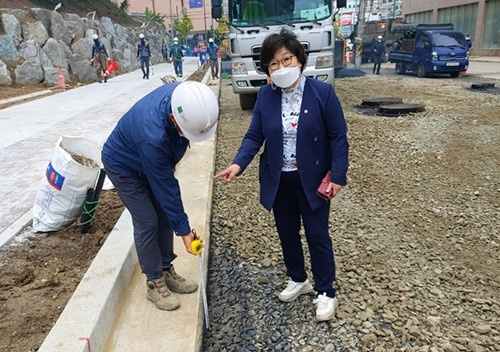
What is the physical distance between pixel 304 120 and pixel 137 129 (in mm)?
905

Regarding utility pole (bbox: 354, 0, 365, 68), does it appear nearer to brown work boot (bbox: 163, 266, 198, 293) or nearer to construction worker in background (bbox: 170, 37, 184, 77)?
construction worker in background (bbox: 170, 37, 184, 77)

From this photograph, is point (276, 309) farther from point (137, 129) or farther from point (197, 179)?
point (197, 179)

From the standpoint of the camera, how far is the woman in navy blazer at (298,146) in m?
2.39

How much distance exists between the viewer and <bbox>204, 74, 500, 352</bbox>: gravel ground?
2596 mm

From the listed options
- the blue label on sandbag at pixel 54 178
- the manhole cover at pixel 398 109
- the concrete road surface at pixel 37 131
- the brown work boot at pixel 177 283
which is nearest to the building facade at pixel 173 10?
the concrete road surface at pixel 37 131

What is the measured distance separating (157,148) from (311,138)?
0.83 meters

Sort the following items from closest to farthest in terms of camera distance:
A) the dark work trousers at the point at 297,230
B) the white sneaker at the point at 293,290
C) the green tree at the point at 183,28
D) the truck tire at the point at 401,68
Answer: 1. the dark work trousers at the point at 297,230
2. the white sneaker at the point at 293,290
3. the truck tire at the point at 401,68
4. the green tree at the point at 183,28

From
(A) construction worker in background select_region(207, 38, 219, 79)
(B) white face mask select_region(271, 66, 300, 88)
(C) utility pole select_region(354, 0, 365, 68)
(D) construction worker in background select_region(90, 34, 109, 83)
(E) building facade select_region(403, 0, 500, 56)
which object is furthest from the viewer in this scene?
(E) building facade select_region(403, 0, 500, 56)

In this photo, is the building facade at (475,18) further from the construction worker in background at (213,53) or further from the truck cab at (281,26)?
the truck cab at (281,26)


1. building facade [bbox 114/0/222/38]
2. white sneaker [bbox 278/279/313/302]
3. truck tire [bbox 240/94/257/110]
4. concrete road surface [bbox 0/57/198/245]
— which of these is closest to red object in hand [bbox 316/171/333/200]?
white sneaker [bbox 278/279/313/302]

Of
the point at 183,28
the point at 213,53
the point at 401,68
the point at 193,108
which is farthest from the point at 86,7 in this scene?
the point at 183,28

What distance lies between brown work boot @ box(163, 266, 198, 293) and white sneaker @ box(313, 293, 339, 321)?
83 centimetres

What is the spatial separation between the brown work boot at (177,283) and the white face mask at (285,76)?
57.8 inches

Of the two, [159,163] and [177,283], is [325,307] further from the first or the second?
[159,163]
